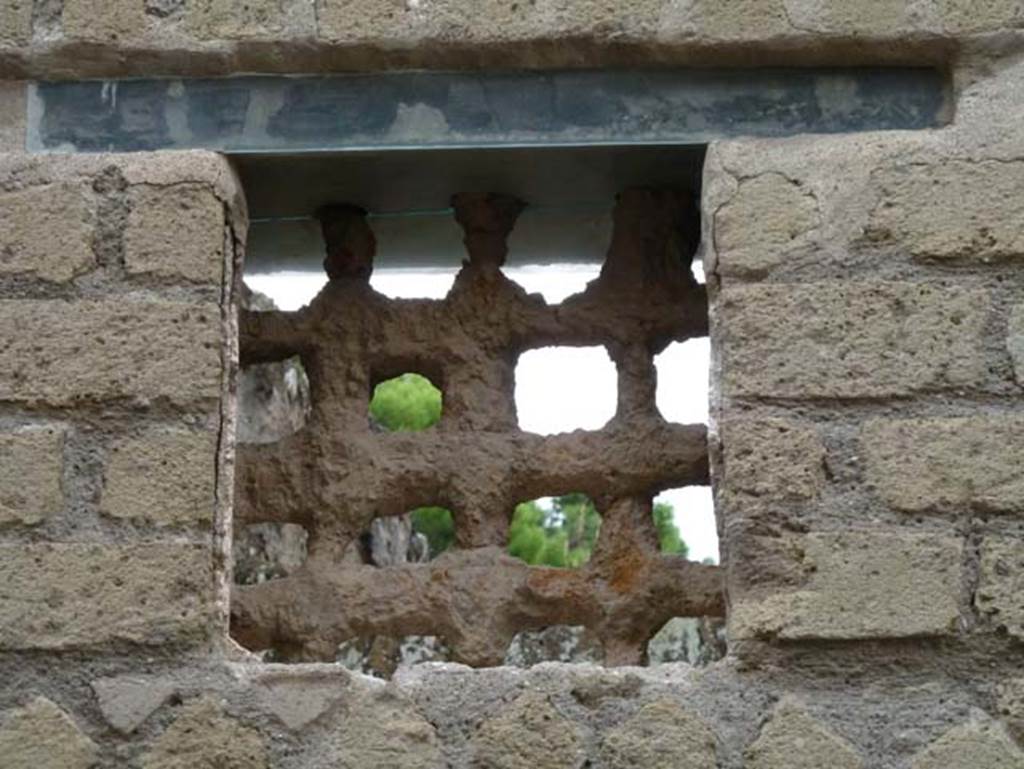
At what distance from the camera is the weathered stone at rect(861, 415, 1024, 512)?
2.63 meters

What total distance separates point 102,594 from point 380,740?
0.42 metres

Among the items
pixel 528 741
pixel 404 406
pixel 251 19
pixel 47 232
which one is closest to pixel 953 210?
pixel 528 741

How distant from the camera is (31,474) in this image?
8.86 ft

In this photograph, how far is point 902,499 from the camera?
8.65 ft

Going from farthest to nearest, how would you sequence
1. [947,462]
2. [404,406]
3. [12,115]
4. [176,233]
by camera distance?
[404,406] < [12,115] < [176,233] < [947,462]

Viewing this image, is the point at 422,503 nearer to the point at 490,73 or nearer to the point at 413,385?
the point at 490,73

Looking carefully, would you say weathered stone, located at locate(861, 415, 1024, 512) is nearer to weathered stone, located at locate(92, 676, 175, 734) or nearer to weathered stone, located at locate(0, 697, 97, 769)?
weathered stone, located at locate(92, 676, 175, 734)

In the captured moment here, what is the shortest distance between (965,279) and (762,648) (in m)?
0.58

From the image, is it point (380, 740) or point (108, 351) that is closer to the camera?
point (380, 740)

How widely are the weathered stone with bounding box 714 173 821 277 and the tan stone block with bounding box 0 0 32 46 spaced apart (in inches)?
40.6

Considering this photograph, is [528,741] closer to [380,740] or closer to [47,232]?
[380,740]

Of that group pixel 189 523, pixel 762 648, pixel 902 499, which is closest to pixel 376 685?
pixel 189 523

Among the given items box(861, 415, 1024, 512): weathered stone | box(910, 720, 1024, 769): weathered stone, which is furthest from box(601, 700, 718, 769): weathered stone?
box(861, 415, 1024, 512): weathered stone

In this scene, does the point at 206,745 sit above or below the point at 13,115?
below
